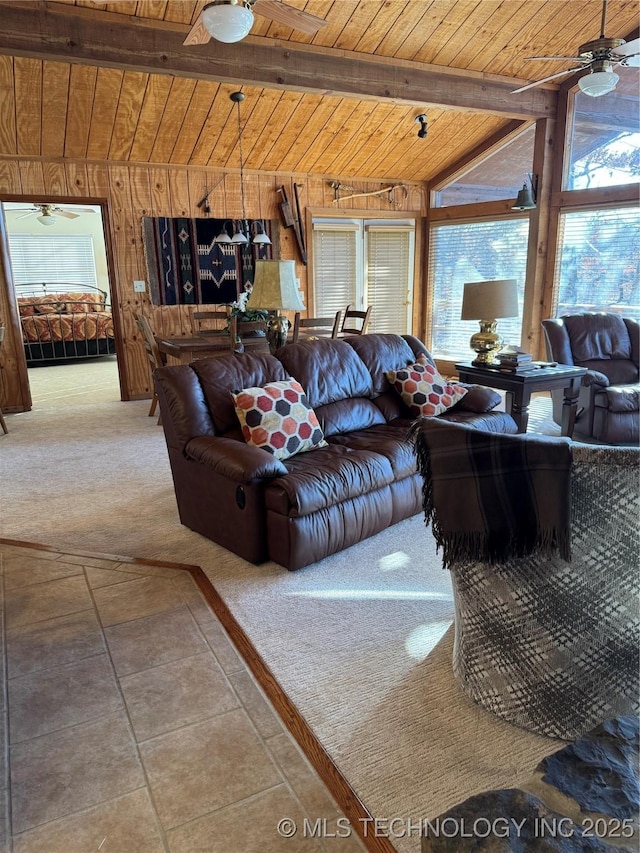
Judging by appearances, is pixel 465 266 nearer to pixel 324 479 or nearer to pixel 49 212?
pixel 324 479

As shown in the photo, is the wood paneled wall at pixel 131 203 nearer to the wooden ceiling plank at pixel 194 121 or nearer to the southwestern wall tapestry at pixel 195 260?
the southwestern wall tapestry at pixel 195 260

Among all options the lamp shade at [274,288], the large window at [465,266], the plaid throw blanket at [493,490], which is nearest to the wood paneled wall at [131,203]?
the large window at [465,266]

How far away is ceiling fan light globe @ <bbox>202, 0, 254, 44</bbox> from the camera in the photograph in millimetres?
2705

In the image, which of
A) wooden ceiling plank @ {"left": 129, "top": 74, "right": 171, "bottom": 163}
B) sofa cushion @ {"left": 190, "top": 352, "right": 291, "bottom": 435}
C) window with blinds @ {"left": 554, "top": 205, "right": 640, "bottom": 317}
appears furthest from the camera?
window with blinds @ {"left": 554, "top": 205, "right": 640, "bottom": 317}

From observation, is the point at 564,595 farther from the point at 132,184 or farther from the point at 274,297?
the point at 132,184

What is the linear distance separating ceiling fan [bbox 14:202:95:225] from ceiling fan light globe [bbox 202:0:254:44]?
753 cm

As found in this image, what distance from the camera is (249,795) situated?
1608 mm

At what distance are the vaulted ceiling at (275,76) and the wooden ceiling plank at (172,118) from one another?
0.02 metres

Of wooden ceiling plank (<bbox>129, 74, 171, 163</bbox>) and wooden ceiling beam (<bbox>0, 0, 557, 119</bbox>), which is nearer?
wooden ceiling beam (<bbox>0, 0, 557, 119</bbox>)

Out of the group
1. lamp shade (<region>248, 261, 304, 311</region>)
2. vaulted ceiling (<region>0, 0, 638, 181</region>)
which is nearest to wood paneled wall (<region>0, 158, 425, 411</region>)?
vaulted ceiling (<region>0, 0, 638, 181</region>)

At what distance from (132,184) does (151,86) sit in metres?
1.30

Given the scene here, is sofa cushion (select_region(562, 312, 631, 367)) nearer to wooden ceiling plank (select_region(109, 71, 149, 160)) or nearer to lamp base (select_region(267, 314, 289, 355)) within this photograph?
lamp base (select_region(267, 314, 289, 355))

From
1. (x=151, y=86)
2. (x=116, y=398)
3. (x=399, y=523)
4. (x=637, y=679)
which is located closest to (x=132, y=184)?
(x=151, y=86)

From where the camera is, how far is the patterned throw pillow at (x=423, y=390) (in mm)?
3764
